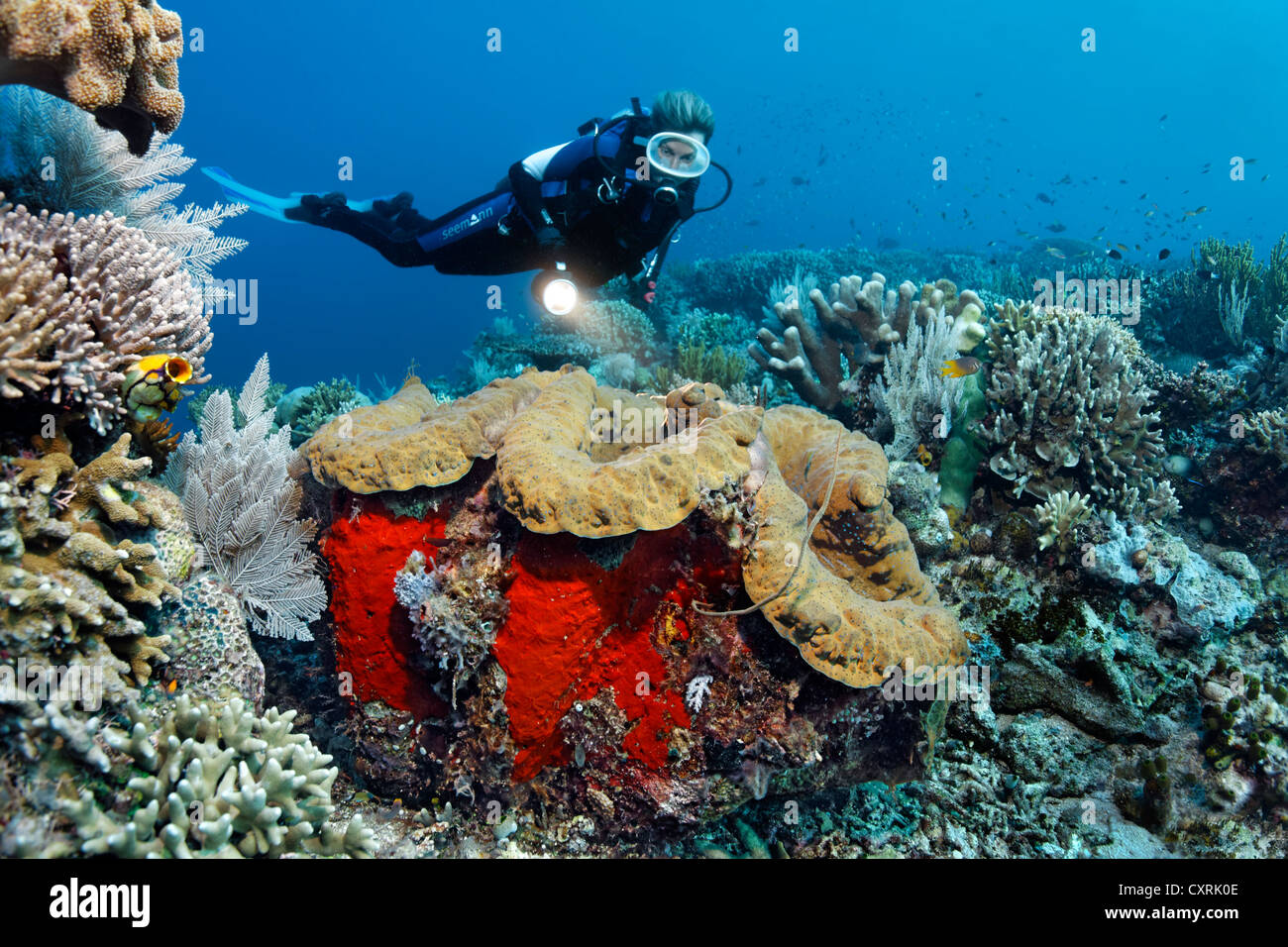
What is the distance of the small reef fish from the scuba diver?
295cm

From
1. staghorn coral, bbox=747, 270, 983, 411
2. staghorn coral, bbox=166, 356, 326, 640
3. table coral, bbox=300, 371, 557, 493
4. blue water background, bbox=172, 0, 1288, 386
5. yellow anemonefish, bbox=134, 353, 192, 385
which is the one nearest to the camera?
yellow anemonefish, bbox=134, 353, 192, 385

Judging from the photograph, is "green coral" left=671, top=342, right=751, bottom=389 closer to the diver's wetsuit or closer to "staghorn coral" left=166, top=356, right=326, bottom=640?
the diver's wetsuit

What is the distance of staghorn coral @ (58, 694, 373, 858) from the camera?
73.7 inches

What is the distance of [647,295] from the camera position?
6426 millimetres

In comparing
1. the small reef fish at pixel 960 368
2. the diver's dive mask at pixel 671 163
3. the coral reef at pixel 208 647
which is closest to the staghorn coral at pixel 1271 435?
the small reef fish at pixel 960 368

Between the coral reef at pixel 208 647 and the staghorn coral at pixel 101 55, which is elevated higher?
the staghorn coral at pixel 101 55

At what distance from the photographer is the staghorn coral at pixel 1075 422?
177 inches

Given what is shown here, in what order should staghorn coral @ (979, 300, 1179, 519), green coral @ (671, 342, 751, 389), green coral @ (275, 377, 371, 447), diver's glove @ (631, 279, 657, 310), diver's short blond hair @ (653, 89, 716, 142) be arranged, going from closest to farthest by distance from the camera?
1. staghorn coral @ (979, 300, 1179, 519)
2. diver's short blond hair @ (653, 89, 716, 142)
3. diver's glove @ (631, 279, 657, 310)
4. green coral @ (671, 342, 751, 389)
5. green coral @ (275, 377, 371, 447)

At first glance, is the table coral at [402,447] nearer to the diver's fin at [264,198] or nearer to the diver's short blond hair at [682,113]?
the diver's short blond hair at [682,113]

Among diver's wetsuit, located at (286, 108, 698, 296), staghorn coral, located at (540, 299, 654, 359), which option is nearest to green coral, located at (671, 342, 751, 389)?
diver's wetsuit, located at (286, 108, 698, 296)

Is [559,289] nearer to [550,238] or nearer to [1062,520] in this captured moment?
[550,238]

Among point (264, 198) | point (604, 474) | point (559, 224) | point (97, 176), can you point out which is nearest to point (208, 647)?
point (604, 474)

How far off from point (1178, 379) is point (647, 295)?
5.49 meters

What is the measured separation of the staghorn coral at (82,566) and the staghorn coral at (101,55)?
1330 millimetres
